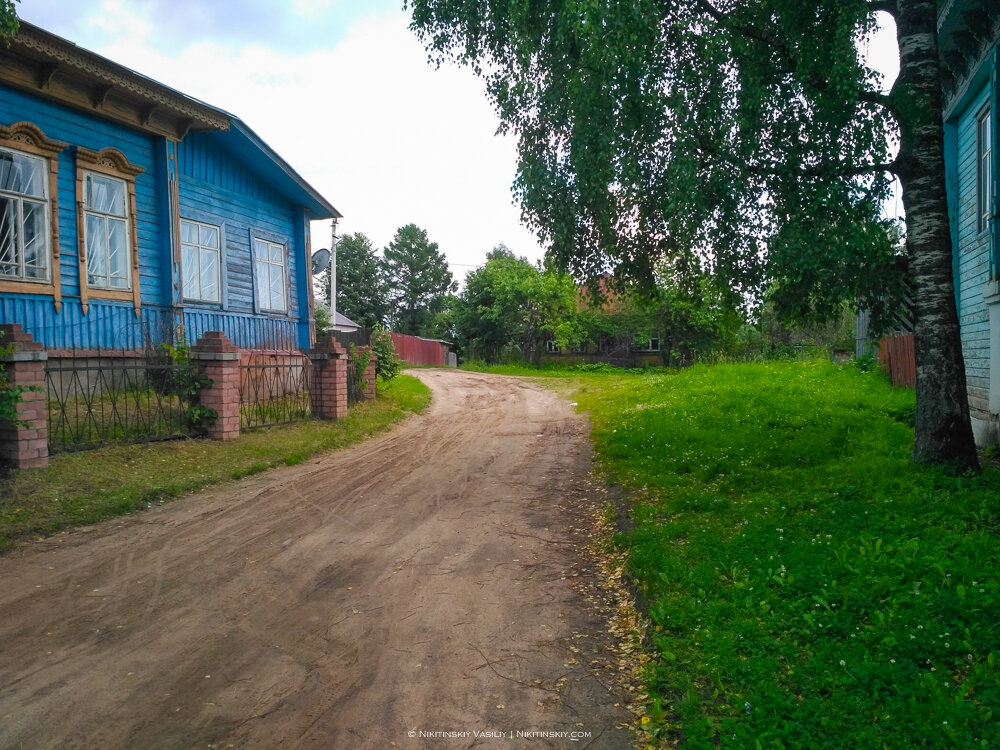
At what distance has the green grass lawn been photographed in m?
3.19

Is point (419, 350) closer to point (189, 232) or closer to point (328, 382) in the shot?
point (189, 232)

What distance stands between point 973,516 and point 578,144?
5403 mm

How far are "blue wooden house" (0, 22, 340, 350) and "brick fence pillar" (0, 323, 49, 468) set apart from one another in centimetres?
292

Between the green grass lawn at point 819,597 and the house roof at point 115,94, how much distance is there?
9.48 m

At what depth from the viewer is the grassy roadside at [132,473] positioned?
21.7ft

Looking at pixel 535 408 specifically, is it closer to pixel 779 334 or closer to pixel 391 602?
pixel 391 602

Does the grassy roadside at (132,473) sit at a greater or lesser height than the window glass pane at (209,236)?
lesser

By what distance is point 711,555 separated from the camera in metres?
5.25

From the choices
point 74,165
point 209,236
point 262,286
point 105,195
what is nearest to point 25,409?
point 74,165

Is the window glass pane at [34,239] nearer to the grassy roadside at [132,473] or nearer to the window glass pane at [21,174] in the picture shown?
the window glass pane at [21,174]

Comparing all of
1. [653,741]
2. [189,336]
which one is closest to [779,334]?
[189,336]

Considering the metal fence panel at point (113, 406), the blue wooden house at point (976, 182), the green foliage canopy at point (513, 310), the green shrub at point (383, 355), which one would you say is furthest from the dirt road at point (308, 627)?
the green foliage canopy at point (513, 310)

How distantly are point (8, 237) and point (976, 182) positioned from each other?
1348cm

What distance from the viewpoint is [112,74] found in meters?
10.7
